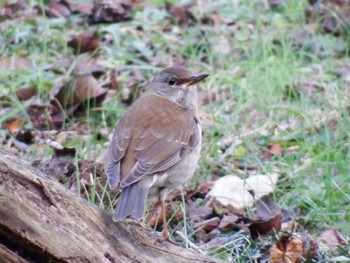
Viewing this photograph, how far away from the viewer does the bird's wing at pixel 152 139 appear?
5180 millimetres

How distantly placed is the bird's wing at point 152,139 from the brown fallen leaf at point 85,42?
3.27 m

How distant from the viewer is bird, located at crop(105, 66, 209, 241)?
5012 millimetres

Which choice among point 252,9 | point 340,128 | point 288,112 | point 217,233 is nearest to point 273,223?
point 217,233

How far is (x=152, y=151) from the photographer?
5.35m

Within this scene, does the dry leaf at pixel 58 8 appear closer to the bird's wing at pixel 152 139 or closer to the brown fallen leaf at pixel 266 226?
the bird's wing at pixel 152 139

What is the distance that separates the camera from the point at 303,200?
6531 mm

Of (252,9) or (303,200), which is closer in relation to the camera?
(303,200)

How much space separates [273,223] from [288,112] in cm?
229

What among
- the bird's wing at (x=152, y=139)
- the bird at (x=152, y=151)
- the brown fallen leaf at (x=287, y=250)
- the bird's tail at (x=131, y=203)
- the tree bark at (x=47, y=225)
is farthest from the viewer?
the brown fallen leaf at (x=287, y=250)

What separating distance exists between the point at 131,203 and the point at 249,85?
4.10 meters

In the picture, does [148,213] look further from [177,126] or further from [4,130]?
[4,130]

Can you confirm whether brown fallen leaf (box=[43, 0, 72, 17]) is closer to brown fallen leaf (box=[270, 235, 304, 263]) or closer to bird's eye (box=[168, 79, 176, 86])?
bird's eye (box=[168, 79, 176, 86])

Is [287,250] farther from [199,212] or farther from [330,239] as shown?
[199,212]

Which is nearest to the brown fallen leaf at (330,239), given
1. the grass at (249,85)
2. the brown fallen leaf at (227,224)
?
the grass at (249,85)
